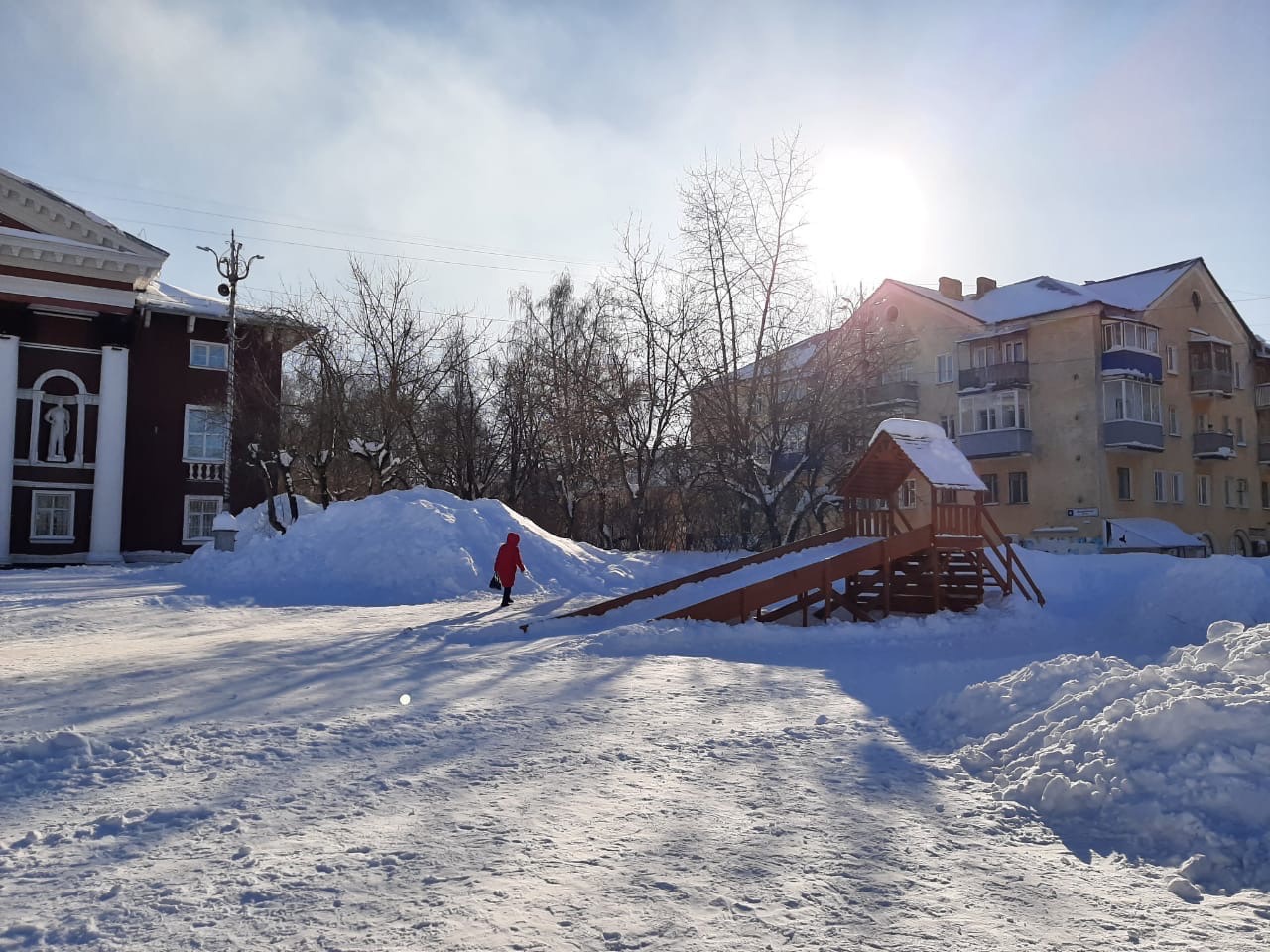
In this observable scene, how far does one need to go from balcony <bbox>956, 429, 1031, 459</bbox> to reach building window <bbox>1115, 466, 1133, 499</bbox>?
3.57 metres

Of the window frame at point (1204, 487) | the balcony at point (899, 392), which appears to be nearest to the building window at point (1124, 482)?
the window frame at point (1204, 487)

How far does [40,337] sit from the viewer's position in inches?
1336

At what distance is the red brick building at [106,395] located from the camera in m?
32.7

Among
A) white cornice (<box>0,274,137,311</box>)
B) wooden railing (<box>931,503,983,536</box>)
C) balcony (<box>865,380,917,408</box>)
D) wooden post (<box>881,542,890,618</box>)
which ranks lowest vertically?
wooden post (<box>881,542,890,618</box>)

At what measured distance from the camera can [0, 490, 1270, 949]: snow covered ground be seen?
3814 mm

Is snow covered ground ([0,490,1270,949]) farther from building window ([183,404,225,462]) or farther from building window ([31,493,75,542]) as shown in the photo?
building window ([183,404,225,462])

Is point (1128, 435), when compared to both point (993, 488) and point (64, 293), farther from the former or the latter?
point (64, 293)

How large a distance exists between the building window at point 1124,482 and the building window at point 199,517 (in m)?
35.9

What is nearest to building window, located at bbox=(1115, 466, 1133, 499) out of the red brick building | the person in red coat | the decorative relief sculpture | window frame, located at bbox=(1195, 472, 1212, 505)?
window frame, located at bbox=(1195, 472, 1212, 505)

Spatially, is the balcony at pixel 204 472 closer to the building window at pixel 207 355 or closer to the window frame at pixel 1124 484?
the building window at pixel 207 355

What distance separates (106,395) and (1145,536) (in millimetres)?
39613

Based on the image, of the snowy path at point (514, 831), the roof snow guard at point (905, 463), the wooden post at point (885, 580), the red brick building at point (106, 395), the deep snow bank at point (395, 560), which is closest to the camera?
the snowy path at point (514, 831)

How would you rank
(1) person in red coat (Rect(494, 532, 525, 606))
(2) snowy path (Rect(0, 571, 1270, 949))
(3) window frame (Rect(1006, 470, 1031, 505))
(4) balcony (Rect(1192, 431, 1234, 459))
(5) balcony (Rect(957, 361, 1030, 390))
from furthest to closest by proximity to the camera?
(4) balcony (Rect(1192, 431, 1234, 459)) < (3) window frame (Rect(1006, 470, 1031, 505)) < (5) balcony (Rect(957, 361, 1030, 390)) < (1) person in red coat (Rect(494, 532, 525, 606)) < (2) snowy path (Rect(0, 571, 1270, 949))

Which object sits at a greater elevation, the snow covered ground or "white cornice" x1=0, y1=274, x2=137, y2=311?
"white cornice" x1=0, y1=274, x2=137, y2=311
